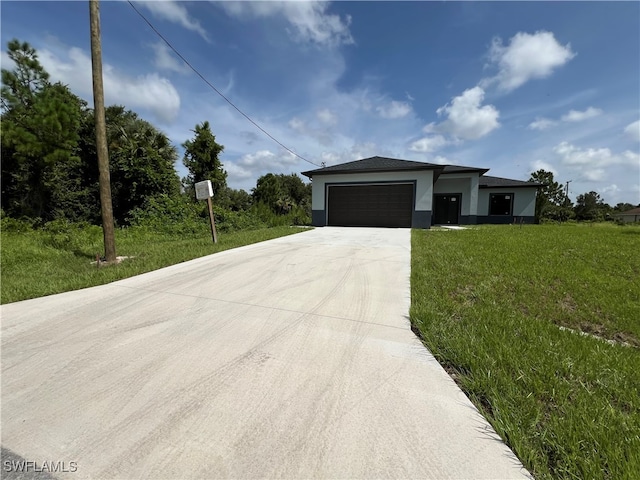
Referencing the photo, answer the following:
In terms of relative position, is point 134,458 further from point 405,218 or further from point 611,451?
point 405,218

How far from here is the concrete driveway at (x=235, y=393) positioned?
4.72 ft

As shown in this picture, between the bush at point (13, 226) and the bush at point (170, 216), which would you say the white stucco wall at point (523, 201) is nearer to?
the bush at point (170, 216)

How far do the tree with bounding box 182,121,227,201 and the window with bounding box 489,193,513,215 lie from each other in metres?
19.5

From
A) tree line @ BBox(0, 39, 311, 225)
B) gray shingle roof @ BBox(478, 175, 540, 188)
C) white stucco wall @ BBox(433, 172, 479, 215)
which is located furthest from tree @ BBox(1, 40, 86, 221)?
gray shingle roof @ BBox(478, 175, 540, 188)

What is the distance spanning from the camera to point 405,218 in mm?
14578

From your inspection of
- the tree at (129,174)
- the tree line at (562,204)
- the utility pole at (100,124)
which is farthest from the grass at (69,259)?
the tree line at (562,204)

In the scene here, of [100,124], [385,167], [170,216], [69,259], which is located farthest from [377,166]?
[69,259]

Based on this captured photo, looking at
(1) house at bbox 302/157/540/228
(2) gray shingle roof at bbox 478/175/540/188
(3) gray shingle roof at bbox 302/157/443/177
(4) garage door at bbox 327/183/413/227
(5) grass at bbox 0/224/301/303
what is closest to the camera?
(5) grass at bbox 0/224/301/303

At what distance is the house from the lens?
14.0 meters

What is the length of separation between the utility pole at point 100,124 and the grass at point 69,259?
82 cm

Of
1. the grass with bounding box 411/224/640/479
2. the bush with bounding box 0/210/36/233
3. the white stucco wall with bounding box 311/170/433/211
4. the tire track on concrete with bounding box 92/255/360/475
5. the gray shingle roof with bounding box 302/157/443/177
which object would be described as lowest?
the tire track on concrete with bounding box 92/255/360/475

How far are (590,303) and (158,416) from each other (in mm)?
5018

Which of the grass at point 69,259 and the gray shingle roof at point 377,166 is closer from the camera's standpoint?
the grass at point 69,259

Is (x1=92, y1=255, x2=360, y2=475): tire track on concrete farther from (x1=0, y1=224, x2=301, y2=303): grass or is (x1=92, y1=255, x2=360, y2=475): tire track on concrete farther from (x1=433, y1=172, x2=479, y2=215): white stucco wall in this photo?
(x1=433, y1=172, x2=479, y2=215): white stucco wall
